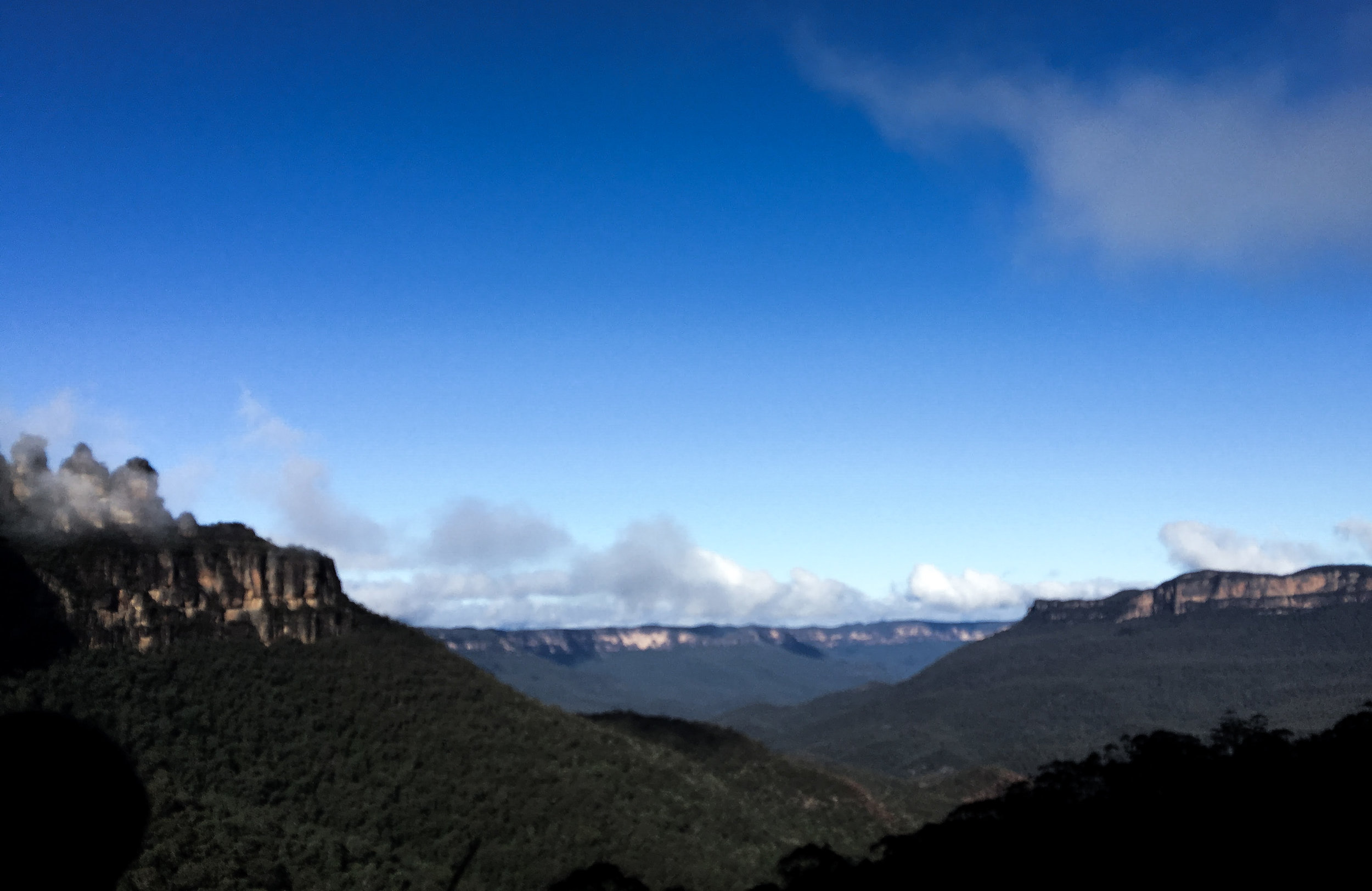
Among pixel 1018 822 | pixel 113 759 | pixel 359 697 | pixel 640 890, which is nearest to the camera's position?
pixel 113 759

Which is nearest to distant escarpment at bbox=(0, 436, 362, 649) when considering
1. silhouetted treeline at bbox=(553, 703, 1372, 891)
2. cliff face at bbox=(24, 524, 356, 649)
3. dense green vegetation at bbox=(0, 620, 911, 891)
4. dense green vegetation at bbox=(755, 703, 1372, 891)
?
cliff face at bbox=(24, 524, 356, 649)

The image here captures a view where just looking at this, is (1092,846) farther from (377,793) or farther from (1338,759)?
(377,793)

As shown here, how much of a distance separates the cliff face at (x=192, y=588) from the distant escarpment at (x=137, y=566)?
9 centimetres

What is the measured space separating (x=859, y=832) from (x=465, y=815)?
50.4 m

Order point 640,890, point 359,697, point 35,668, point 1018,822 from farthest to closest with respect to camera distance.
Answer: point 359,697 → point 35,668 → point 1018,822 → point 640,890

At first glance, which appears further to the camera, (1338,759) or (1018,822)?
(1018,822)

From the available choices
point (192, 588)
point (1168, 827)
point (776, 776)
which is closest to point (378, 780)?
point (192, 588)

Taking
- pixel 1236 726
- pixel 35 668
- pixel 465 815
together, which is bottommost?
pixel 465 815

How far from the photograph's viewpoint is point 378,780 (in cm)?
9244

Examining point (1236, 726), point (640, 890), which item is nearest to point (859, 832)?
point (1236, 726)

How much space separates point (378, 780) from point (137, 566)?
30992 mm

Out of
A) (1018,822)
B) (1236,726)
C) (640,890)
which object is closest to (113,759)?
(640,890)

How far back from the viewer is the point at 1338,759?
60812 millimetres

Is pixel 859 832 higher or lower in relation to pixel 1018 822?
lower
